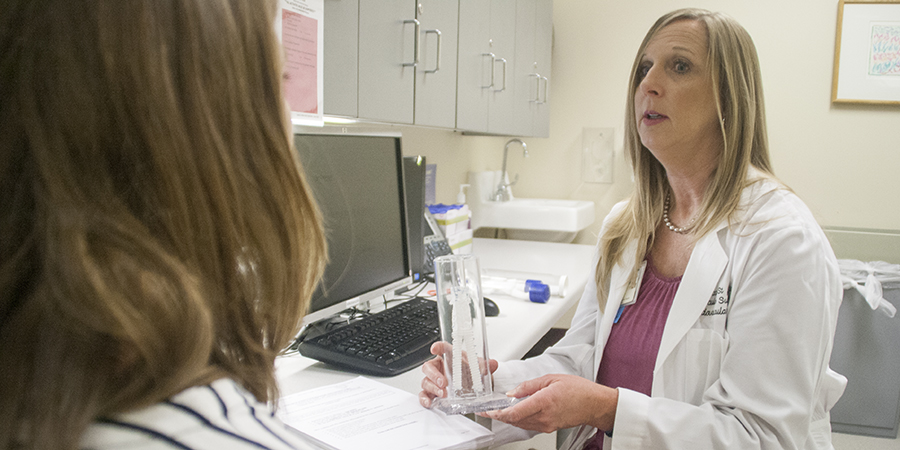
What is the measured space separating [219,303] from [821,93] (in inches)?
135

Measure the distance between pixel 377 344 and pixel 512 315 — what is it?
1.75 ft

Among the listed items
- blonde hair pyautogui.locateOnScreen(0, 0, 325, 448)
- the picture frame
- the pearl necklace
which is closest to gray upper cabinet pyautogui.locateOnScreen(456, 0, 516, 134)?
the pearl necklace

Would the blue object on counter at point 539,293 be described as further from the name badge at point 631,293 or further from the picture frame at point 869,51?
the picture frame at point 869,51

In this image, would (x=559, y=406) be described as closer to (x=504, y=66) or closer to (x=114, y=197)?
(x=114, y=197)

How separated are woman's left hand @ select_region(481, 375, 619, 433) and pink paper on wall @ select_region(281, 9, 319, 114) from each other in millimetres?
727

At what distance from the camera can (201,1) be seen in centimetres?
40

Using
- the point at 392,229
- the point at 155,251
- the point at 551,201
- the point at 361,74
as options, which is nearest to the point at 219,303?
the point at 155,251

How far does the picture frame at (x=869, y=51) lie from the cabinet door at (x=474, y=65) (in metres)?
2.00

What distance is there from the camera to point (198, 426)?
0.38 metres

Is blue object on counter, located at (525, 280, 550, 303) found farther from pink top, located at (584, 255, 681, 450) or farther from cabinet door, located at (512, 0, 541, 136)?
cabinet door, located at (512, 0, 541, 136)

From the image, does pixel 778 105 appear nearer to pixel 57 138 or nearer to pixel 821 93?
pixel 821 93

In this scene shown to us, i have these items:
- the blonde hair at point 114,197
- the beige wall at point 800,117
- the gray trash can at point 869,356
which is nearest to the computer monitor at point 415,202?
the beige wall at point 800,117

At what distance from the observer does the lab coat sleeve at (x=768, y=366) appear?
0.95 metres

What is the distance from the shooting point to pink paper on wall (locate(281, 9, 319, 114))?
119 centimetres
